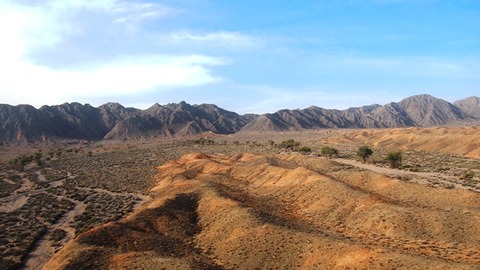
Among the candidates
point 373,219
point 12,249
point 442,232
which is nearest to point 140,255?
point 12,249

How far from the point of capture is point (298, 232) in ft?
90.3

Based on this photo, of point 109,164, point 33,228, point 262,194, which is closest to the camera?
point 33,228

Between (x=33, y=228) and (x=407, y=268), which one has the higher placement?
(x=407, y=268)

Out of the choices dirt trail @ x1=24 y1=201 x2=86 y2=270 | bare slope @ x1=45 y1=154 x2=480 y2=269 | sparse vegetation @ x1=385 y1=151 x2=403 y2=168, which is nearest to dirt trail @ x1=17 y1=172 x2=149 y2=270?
dirt trail @ x1=24 y1=201 x2=86 y2=270

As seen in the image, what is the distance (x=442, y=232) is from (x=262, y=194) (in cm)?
2188

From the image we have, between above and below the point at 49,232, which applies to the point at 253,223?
above

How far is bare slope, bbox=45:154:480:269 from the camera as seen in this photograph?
913 inches

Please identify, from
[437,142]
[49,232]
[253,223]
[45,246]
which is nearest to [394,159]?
[253,223]

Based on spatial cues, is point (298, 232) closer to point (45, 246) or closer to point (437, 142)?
point (45, 246)

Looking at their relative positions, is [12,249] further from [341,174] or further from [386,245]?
[341,174]

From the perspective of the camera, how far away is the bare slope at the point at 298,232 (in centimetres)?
2319

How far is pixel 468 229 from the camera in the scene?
93.6 feet

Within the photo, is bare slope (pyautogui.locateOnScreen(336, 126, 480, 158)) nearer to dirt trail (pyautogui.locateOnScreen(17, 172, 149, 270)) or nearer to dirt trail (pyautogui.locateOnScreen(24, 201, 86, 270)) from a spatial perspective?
dirt trail (pyautogui.locateOnScreen(17, 172, 149, 270))

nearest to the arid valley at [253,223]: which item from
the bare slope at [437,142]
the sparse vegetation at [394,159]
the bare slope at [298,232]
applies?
the bare slope at [298,232]
